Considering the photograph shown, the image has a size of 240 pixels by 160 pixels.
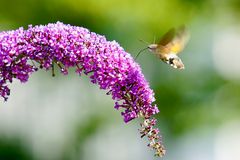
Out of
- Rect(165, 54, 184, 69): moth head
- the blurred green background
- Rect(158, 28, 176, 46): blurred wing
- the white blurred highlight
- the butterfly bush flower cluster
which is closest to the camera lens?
the butterfly bush flower cluster

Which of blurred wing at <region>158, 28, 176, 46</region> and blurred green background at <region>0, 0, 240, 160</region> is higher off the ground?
blurred green background at <region>0, 0, 240, 160</region>

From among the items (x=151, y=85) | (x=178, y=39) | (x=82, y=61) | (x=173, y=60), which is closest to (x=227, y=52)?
(x=151, y=85)

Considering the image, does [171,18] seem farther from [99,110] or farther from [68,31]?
[68,31]

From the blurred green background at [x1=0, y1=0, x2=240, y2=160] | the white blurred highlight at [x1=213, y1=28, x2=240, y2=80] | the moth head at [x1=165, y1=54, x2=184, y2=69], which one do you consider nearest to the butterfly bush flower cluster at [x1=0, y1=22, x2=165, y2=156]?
the moth head at [x1=165, y1=54, x2=184, y2=69]

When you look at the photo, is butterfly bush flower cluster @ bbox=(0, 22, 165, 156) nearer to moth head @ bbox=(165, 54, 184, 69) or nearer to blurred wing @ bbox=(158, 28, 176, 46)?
blurred wing @ bbox=(158, 28, 176, 46)

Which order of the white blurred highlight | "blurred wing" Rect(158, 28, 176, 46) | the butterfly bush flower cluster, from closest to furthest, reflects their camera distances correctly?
the butterfly bush flower cluster
"blurred wing" Rect(158, 28, 176, 46)
the white blurred highlight
